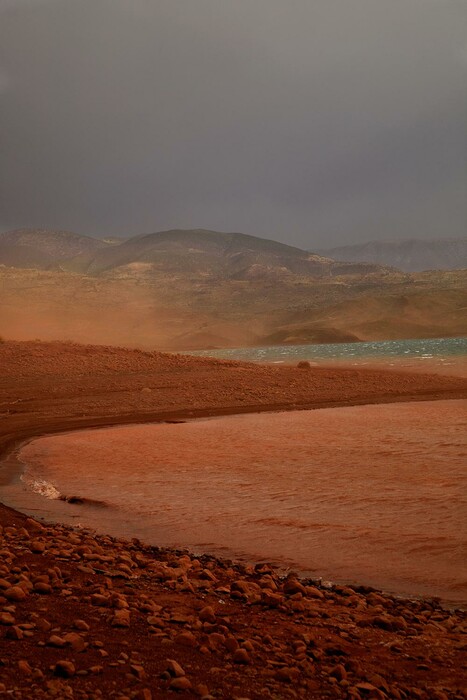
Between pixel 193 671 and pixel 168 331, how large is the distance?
459 ft

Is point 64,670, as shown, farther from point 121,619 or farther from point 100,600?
point 100,600

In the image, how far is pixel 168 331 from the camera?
143 meters

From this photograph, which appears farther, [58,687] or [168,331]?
[168,331]

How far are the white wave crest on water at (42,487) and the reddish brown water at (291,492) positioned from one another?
0.03 m

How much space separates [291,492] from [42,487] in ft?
12.8

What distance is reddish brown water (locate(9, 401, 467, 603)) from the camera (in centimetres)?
680

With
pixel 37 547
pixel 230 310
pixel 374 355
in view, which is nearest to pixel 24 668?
pixel 37 547

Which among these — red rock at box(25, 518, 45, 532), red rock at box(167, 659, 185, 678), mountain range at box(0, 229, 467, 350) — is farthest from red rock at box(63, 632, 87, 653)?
mountain range at box(0, 229, 467, 350)

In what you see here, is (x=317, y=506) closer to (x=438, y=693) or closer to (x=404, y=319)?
(x=438, y=693)

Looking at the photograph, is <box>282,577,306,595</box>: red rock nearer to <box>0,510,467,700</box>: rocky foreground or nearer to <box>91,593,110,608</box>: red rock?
<box>0,510,467,700</box>: rocky foreground

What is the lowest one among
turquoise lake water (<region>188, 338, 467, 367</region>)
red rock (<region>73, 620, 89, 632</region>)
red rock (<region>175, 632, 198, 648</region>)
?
red rock (<region>175, 632, 198, 648</region>)

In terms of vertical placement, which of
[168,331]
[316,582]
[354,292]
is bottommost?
[316,582]

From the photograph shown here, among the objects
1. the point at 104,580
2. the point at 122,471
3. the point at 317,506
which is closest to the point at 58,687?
the point at 104,580

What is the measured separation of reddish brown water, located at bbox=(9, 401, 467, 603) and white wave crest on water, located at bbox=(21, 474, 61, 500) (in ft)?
0.10
